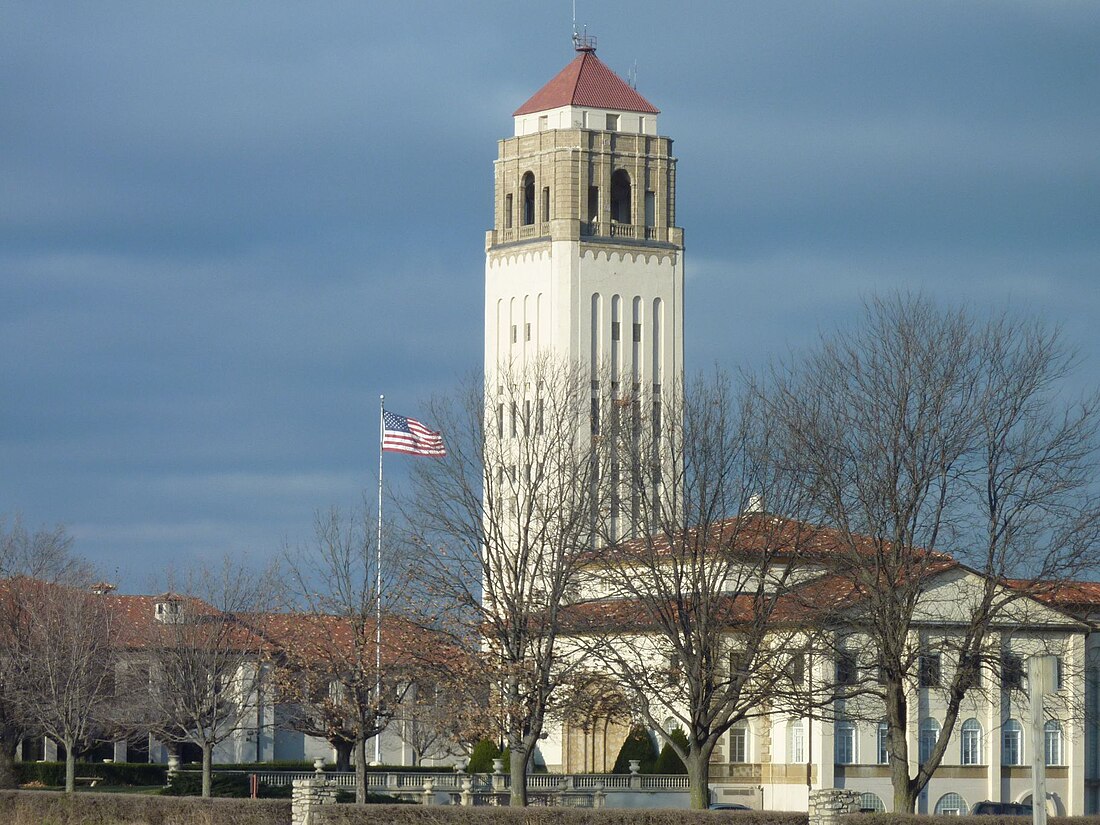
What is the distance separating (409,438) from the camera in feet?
198

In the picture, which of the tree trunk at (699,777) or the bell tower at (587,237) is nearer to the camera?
the tree trunk at (699,777)

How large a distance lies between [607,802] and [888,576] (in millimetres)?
19194

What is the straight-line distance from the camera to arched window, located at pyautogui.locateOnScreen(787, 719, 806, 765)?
235 feet

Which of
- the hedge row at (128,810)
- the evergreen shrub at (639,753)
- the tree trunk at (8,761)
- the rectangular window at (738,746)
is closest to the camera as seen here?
the hedge row at (128,810)

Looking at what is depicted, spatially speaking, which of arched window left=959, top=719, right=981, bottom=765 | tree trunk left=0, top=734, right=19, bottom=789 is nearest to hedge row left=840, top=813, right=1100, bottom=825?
arched window left=959, top=719, right=981, bottom=765

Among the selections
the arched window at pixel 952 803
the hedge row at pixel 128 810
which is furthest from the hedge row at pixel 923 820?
the arched window at pixel 952 803

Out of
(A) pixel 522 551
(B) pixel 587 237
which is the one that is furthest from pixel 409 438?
(B) pixel 587 237

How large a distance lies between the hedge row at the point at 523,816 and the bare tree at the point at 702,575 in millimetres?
7540

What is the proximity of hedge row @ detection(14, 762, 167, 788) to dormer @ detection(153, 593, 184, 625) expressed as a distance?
567 cm

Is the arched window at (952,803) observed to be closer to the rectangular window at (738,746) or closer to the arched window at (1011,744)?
the arched window at (1011,744)

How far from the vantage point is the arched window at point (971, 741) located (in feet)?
243

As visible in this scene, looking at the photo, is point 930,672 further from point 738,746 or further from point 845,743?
point 738,746

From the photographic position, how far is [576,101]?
94312 millimetres

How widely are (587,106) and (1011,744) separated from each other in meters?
38.0
